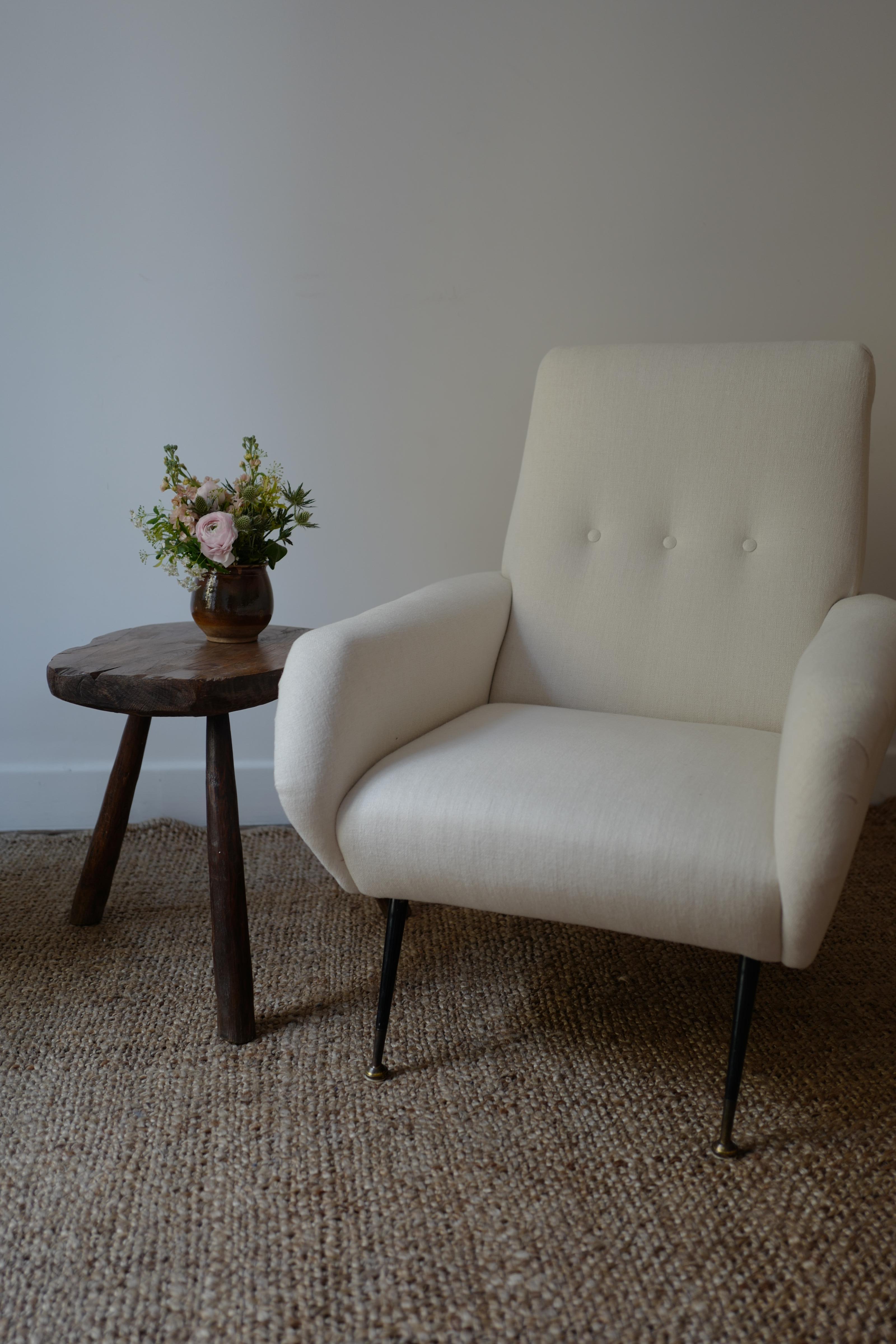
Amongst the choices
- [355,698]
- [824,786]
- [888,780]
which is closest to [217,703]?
[355,698]

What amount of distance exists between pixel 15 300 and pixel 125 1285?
172cm

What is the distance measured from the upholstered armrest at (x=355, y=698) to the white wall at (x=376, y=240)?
711 mm

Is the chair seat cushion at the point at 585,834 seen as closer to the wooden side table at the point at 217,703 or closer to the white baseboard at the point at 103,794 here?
the wooden side table at the point at 217,703

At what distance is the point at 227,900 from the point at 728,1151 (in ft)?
2.22

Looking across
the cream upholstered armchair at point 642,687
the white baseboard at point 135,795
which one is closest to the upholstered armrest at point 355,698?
the cream upholstered armchair at point 642,687

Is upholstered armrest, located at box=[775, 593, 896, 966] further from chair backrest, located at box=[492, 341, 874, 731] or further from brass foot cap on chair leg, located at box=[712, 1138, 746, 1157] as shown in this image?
chair backrest, located at box=[492, 341, 874, 731]

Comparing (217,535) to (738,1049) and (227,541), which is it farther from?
(738,1049)

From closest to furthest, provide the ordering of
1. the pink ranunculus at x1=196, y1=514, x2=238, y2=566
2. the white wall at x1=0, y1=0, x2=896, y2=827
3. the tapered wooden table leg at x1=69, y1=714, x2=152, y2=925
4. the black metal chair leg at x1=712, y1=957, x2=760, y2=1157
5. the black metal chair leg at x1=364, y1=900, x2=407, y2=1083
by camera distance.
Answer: the black metal chair leg at x1=712, y1=957, x2=760, y2=1157
the black metal chair leg at x1=364, y1=900, x2=407, y2=1083
the pink ranunculus at x1=196, y1=514, x2=238, y2=566
the tapered wooden table leg at x1=69, y1=714, x2=152, y2=925
the white wall at x1=0, y1=0, x2=896, y2=827

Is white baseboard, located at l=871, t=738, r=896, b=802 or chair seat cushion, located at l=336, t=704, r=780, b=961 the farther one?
white baseboard, located at l=871, t=738, r=896, b=802

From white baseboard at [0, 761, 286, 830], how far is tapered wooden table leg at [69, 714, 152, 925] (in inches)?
Answer: 16.5

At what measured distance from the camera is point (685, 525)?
144cm

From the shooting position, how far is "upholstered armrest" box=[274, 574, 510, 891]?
106 centimetres

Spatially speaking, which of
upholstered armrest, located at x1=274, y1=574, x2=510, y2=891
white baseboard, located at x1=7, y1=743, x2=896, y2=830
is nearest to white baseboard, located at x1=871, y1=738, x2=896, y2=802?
white baseboard, located at x1=7, y1=743, x2=896, y2=830

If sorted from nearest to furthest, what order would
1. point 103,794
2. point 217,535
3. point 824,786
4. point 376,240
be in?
1. point 824,786
2. point 217,535
3. point 376,240
4. point 103,794
